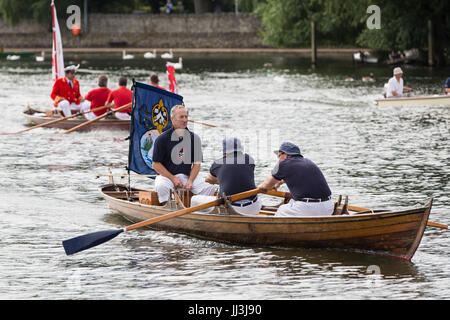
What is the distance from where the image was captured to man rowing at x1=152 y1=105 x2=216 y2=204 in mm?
14180

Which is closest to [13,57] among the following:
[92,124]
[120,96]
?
[92,124]

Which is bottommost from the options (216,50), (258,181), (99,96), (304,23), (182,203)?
(258,181)

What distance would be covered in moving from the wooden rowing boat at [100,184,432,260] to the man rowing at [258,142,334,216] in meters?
0.23

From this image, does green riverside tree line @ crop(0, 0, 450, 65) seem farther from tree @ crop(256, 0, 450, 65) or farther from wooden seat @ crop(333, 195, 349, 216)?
wooden seat @ crop(333, 195, 349, 216)

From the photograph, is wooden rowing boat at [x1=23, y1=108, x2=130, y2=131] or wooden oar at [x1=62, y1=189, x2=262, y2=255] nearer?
wooden oar at [x1=62, y1=189, x2=262, y2=255]

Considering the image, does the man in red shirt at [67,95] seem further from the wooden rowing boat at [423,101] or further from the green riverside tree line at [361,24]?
the green riverside tree line at [361,24]

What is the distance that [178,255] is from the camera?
13438 millimetres

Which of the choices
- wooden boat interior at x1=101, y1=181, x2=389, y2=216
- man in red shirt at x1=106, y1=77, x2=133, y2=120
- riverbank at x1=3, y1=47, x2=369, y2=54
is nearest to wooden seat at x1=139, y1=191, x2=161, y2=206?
wooden boat interior at x1=101, y1=181, x2=389, y2=216

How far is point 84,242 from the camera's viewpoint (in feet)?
43.3

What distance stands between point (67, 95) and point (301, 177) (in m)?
15.8

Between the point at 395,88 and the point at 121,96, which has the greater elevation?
the point at 121,96

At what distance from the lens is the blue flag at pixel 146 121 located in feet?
52.1

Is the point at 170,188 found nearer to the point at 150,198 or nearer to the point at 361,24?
the point at 150,198

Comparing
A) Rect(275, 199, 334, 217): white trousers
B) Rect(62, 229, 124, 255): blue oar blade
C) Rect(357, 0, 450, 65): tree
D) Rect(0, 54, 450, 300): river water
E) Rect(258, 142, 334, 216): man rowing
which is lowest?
Rect(0, 54, 450, 300): river water
